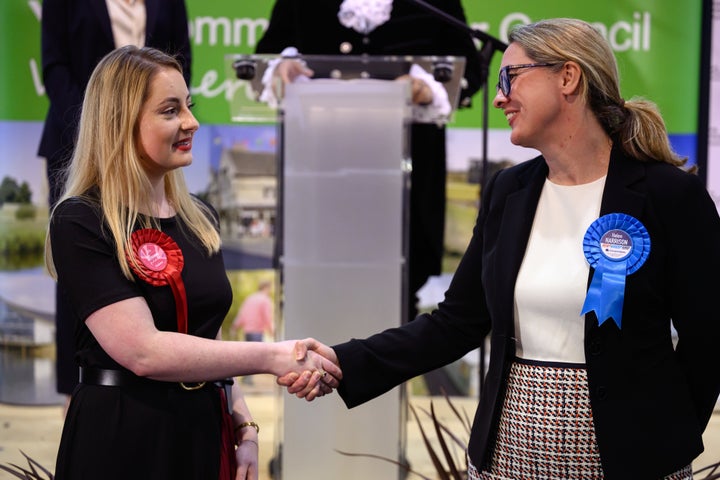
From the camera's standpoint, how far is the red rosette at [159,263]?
5.98ft

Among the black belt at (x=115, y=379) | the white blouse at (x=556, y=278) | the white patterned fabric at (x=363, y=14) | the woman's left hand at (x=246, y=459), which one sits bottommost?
the woman's left hand at (x=246, y=459)

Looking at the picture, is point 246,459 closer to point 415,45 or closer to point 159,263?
point 159,263

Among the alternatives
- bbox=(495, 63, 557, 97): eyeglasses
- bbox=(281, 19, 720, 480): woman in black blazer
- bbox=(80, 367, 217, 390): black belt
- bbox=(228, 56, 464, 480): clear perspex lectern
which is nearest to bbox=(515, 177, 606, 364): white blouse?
bbox=(281, 19, 720, 480): woman in black blazer

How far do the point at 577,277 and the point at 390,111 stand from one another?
1.21 m

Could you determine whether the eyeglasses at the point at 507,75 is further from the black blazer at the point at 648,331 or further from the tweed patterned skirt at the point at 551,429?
the tweed patterned skirt at the point at 551,429

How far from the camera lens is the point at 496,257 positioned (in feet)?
6.42

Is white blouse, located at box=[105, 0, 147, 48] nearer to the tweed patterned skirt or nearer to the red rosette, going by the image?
the red rosette

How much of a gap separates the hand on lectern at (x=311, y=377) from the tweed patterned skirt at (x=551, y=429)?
1.55ft

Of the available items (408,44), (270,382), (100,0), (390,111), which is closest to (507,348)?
(390,111)

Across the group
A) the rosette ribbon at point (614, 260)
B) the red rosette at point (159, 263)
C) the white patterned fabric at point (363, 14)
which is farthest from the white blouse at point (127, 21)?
the rosette ribbon at point (614, 260)

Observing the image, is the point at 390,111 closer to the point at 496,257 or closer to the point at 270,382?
the point at 496,257

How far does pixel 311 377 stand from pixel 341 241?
33.5 inches

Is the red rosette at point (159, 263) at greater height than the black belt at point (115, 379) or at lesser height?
greater

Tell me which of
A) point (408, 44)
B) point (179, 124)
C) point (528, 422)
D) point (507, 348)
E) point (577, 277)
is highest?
point (408, 44)
